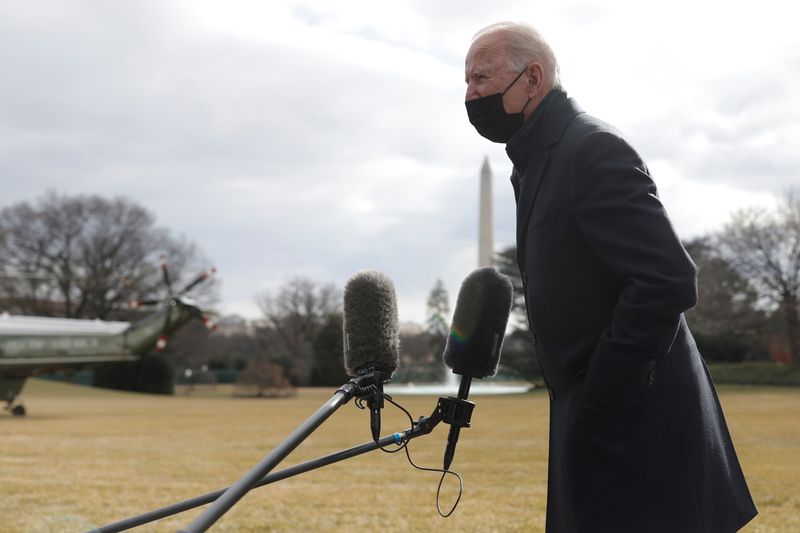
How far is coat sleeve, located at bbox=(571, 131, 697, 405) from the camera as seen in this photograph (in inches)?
78.2

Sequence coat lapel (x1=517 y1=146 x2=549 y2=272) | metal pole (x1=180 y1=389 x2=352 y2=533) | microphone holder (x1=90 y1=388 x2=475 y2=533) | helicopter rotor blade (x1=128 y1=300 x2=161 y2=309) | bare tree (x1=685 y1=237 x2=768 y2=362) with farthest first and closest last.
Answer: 1. bare tree (x1=685 y1=237 x2=768 y2=362)
2. helicopter rotor blade (x1=128 y1=300 x2=161 y2=309)
3. coat lapel (x1=517 y1=146 x2=549 y2=272)
4. microphone holder (x1=90 y1=388 x2=475 y2=533)
5. metal pole (x1=180 y1=389 x2=352 y2=533)

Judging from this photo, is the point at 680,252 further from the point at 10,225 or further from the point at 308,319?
the point at 308,319

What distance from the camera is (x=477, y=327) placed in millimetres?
2580

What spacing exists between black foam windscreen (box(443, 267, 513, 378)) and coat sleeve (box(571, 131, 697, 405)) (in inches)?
17.7

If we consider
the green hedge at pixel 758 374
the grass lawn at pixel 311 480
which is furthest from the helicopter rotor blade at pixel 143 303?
the green hedge at pixel 758 374

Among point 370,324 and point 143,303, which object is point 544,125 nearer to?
point 370,324

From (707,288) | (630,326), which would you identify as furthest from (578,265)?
(707,288)

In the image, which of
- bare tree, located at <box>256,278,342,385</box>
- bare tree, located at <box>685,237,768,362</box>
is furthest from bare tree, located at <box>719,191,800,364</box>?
bare tree, located at <box>256,278,342,385</box>

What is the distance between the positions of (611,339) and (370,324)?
0.70m

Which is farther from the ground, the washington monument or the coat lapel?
the washington monument

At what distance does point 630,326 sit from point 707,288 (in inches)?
2072

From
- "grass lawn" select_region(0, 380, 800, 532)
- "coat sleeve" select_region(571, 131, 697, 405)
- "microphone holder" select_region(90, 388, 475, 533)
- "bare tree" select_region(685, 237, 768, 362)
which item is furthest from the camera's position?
"bare tree" select_region(685, 237, 768, 362)

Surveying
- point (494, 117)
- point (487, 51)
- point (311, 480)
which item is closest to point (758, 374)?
point (311, 480)

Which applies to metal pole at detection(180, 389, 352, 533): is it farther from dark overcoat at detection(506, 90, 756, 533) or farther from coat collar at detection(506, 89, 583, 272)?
coat collar at detection(506, 89, 583, 272)
